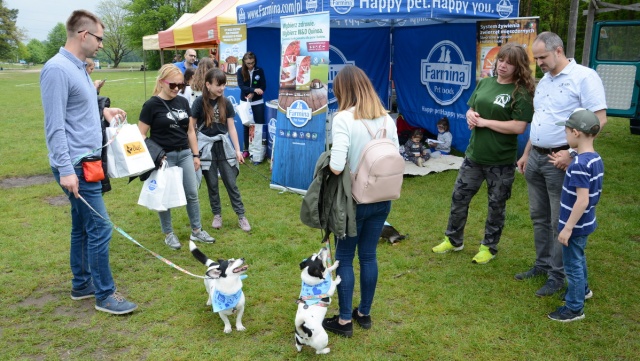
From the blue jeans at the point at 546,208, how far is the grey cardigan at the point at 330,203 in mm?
1679

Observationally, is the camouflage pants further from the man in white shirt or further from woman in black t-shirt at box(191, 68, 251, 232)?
woman in black t-shirt at box(191, 68, 251, 232)

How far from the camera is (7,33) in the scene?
231ft

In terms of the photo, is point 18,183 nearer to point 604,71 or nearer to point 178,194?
point 178,194

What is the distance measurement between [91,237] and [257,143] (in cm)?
535

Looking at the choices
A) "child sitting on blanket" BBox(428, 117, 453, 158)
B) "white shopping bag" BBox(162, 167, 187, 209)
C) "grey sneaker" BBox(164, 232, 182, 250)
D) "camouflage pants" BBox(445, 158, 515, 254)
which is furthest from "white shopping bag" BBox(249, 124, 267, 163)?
"camouflage pants" BBox(445, 158, 515, 254)

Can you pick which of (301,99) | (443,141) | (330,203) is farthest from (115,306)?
(443,141)

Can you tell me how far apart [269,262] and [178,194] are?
106 centimetres

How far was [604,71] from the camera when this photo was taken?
1021cm

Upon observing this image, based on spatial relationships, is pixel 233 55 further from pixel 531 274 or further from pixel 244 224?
pixel 531 274

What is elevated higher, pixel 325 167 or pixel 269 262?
pixel 325 167

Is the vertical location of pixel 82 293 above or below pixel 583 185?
below

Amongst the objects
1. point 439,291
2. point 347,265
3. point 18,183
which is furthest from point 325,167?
point 18,183

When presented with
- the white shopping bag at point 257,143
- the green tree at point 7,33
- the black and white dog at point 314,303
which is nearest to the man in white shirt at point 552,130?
the black and white dog at point 314,303

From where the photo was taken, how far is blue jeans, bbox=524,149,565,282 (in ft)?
12.2
